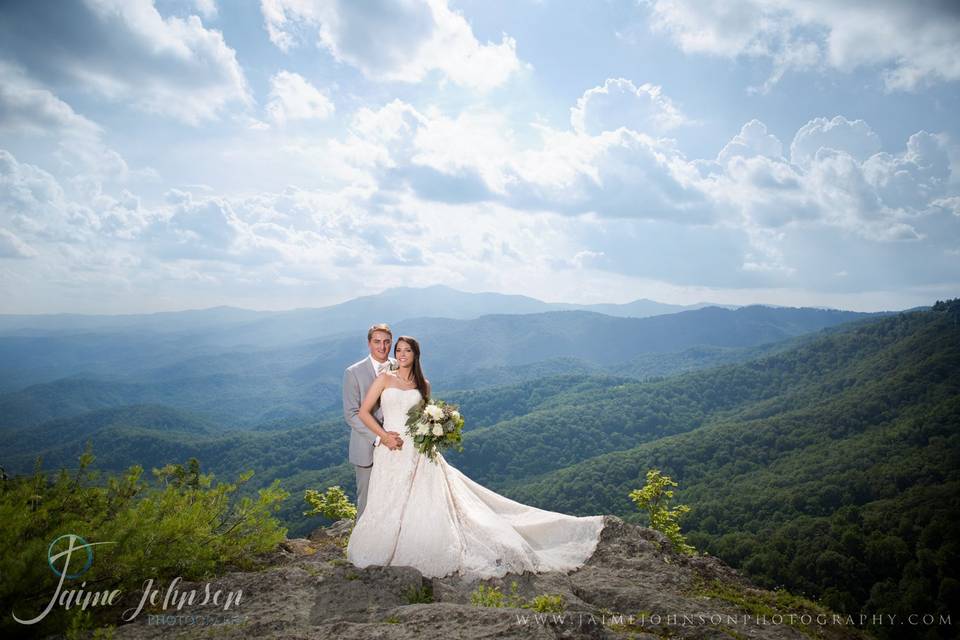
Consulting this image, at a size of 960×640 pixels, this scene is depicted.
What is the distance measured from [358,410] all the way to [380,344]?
1054 mm

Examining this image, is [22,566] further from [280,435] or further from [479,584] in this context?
A: [280,435]

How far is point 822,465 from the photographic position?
3098 inches

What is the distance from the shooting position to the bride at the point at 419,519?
6844 millimetres

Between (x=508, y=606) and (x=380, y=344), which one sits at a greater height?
(x=380, y=344)

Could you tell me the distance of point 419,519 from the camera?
714 cm

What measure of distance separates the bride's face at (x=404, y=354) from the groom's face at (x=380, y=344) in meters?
0.33

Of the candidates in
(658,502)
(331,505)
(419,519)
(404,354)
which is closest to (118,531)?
(419,519)

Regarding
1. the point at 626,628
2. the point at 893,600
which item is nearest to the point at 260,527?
the point at 626,628

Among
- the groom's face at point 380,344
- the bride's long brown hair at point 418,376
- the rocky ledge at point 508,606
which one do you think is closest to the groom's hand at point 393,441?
the bride's long brown hair at point 418,376

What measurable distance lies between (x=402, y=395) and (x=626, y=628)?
4045 mm

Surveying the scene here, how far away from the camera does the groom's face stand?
759 centimetres

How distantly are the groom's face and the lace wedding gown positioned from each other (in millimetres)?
645

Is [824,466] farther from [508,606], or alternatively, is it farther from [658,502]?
[508,606]

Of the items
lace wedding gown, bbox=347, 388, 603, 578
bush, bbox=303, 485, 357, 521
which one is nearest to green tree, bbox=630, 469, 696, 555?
lace wedding gown, bbox=347, 388, 603, 578
